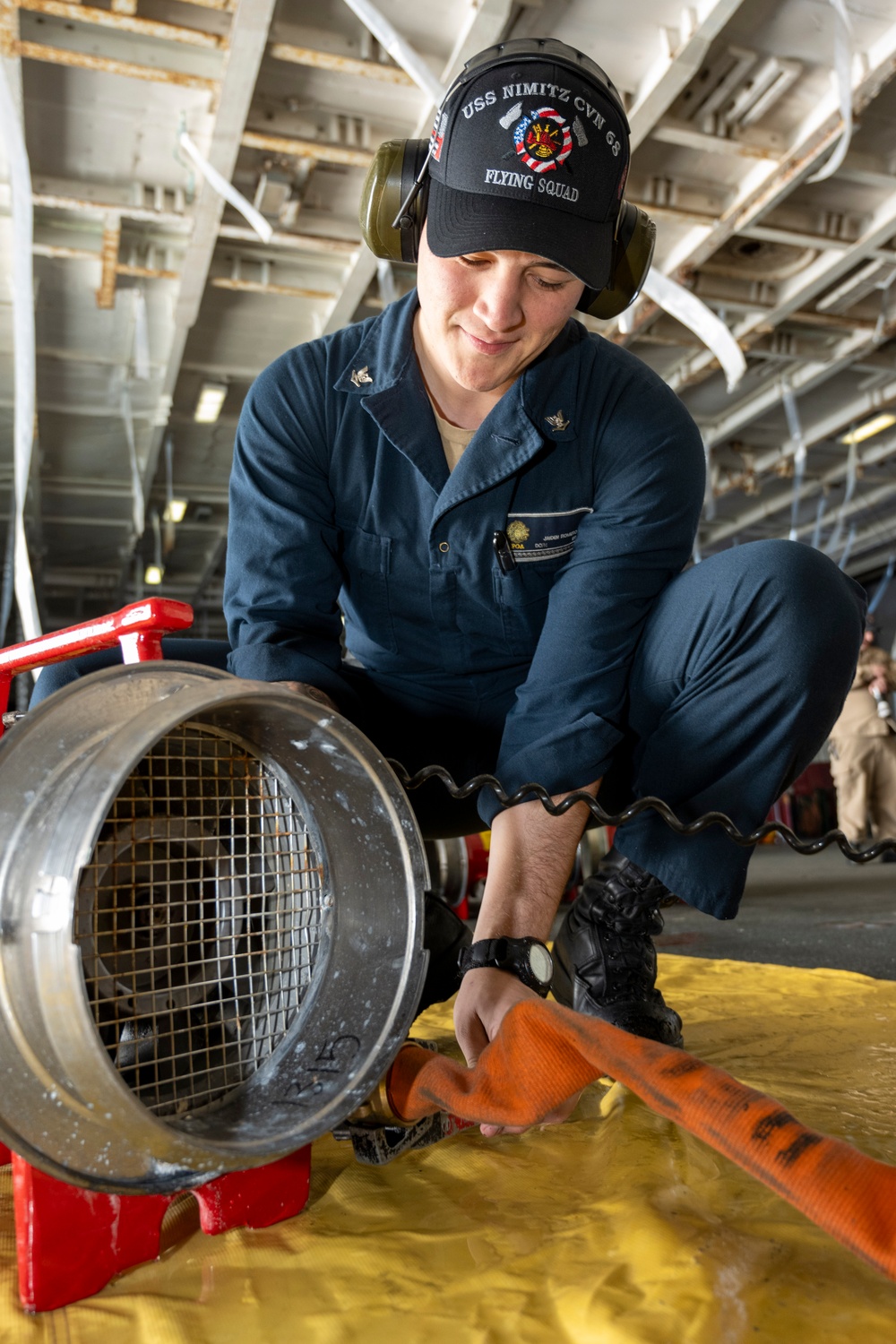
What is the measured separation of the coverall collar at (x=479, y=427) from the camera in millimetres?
1246

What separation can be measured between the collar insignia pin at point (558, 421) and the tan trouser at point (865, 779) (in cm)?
450

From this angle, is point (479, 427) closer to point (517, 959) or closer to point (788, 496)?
point (517, 959)

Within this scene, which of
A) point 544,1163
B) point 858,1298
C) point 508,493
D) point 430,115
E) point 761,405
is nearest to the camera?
point 858,1298

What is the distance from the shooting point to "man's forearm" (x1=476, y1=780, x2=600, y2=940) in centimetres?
102

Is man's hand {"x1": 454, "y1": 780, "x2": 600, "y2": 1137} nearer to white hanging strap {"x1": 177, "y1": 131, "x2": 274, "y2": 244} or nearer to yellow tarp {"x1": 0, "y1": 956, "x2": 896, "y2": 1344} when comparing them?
yellow tarp {"x1": 0, "y1": 956, "x2": 896, "y2": 1344}

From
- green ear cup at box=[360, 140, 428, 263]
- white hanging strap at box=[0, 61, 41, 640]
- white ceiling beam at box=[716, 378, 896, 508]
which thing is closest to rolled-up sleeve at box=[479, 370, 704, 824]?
green ear cup at box=[360, 140, 428, 263]

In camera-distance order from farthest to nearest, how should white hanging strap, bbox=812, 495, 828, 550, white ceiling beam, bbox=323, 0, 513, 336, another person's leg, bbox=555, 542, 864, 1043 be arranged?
white hanging strap, bbox=812, 495, 828, 550
white ceiling beam, bbox=323, 0, 513, 336
another person's leg, bbox=555, 542, 864, 1043

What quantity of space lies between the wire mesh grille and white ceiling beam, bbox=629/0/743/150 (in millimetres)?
3126

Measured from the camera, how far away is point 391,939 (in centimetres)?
81

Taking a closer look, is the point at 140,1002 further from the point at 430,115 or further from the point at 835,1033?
the point at 430,115

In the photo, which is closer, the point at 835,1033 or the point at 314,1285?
the point at 314,1285

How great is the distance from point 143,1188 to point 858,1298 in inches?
18.6

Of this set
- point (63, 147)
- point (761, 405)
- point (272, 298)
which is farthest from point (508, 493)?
point (761, 405)

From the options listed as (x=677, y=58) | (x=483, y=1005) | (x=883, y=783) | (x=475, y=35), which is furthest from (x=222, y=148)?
(x=883, y=783)
